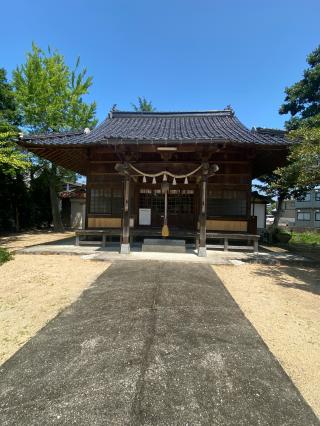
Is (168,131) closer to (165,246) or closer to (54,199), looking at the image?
(165,246)

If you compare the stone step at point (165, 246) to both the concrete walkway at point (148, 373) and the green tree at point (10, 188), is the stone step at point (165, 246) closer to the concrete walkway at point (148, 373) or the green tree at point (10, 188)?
the concrete walkway at point (148, 373)

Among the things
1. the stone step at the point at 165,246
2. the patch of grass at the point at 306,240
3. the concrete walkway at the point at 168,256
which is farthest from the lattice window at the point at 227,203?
the patch of grass at the point at 306,240

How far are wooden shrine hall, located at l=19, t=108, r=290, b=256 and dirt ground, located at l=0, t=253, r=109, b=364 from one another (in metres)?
2.08

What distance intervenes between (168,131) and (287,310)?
313 inches

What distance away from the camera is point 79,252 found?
862 centimetres

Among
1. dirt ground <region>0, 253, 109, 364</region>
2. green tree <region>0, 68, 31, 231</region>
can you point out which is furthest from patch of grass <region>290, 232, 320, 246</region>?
green tree <region>0, 68, 31, 231</region>

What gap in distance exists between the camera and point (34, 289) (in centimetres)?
518

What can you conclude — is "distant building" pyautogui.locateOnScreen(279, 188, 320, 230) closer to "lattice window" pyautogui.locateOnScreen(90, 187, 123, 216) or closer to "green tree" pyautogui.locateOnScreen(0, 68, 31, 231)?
"lattice window" pyautogui.locateOnScreen(90, 187, 123, 216)

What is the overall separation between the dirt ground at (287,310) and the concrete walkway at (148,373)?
19 cm

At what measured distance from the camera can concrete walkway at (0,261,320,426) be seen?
203 cm

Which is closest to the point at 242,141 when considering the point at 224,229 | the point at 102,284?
the point at 224,229

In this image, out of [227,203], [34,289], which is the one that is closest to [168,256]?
[227,203]

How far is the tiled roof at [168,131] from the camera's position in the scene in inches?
314

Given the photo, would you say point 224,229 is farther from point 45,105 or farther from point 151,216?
point 45,105
